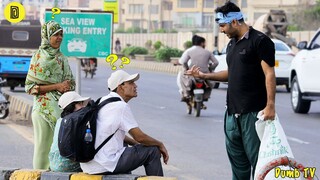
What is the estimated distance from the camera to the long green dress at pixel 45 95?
33.5 ft

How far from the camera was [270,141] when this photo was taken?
7.84 m

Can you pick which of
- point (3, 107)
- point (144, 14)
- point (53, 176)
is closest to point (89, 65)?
point (3, 107)

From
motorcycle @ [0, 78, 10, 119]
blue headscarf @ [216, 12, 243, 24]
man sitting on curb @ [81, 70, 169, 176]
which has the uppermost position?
blue headscarf @ [216, 12, 243, 24]

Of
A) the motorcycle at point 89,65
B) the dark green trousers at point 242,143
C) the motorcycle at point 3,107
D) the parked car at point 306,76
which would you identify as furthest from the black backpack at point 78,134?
the motorcycle at point 89,65

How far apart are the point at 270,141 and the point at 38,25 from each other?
25295mm

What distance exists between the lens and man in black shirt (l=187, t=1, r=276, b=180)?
321 inches

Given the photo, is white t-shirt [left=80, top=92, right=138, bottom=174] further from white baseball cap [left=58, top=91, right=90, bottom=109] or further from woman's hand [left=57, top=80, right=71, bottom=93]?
woman's hand [left=57, top=80, right=71, bottom=93]

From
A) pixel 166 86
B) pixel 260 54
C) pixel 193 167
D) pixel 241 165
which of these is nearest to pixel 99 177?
pixel 241 165

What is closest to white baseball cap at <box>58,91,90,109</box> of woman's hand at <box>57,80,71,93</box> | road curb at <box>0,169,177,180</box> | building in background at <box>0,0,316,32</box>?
road curb at <box>0,169,177,180</box>

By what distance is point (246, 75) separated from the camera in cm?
826

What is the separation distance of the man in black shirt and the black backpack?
3.71 ft

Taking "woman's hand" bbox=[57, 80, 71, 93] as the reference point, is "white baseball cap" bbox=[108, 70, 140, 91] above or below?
above

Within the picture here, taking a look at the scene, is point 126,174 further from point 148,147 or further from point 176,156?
point 176,156

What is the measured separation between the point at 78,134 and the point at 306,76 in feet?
41.7
